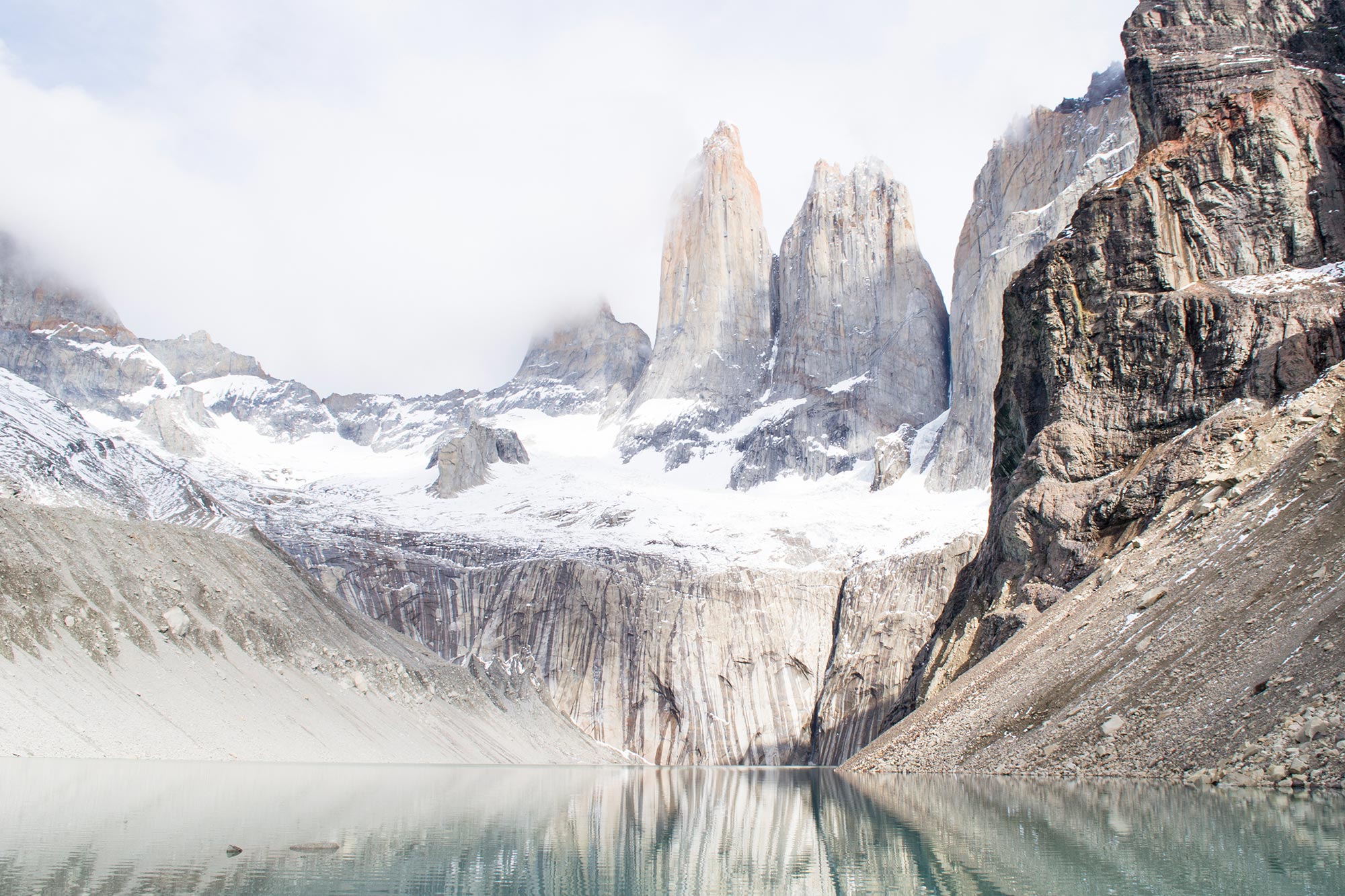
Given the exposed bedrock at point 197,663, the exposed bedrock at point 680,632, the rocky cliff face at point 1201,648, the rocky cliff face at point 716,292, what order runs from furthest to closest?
the rocky cliff face at point 716,292, the exposed bedrock at point 680,632, the exposed bedrock at point 197,663, the rocky cliff face at point 1201,648

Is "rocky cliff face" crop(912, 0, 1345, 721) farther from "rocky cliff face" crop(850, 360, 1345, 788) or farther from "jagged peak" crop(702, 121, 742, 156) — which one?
"jagged peak" crop(702, 121, 742, 156)

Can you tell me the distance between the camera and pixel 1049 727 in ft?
84.6

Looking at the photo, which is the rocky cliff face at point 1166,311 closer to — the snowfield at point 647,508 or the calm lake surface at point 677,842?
the calm lake surface at point 677,842

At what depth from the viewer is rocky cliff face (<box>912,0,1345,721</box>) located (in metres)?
37.8

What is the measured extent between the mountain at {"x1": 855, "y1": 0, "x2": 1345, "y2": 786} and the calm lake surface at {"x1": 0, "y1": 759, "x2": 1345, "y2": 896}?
294 cm

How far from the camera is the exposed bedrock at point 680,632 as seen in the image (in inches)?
3297

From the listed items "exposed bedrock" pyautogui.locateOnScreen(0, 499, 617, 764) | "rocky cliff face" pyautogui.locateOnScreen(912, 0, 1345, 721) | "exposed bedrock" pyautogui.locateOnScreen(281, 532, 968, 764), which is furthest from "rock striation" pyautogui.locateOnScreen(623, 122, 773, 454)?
"rocky cliff face" pyautogui.locateOnScreen(912, 0, 1345, 721)

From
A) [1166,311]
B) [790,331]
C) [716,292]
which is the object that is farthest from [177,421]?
[1166,311]

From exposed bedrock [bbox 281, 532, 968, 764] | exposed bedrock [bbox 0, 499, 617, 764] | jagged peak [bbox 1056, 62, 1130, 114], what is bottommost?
exposed bedrock [bbox 281, 532, 968, 764]

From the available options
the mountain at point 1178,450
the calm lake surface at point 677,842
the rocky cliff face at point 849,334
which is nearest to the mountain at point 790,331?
the rocky cliff face at point 849,334

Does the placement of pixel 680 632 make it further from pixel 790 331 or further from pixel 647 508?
pixel 790 331

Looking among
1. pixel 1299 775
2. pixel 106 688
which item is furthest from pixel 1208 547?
pixel 106 688

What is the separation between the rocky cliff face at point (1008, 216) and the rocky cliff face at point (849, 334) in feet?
38.9

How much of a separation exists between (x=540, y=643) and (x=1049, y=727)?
6745cm
